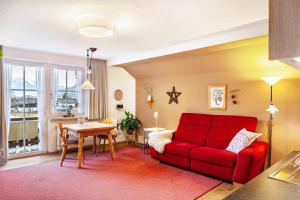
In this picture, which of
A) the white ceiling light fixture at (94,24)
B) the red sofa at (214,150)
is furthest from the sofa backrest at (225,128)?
the white ceiling light fixture at (94,24)

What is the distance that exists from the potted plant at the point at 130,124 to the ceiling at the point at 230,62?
1562mm

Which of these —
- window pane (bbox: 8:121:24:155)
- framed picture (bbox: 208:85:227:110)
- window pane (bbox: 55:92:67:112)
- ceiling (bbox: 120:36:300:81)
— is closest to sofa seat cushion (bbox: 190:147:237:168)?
framed picture (bbox: 208:85:227:110)

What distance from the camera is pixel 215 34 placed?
3.44 meters

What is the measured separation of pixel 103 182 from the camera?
11.2 ft

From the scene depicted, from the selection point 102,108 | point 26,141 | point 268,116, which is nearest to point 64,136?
point 26,141

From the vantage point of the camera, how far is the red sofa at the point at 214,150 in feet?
10.4

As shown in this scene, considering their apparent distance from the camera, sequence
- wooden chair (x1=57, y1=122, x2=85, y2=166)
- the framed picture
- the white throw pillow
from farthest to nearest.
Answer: the framed picture
wooden chair (x1=57, y1=122, x2=85, y2=166)
the white throw pillow

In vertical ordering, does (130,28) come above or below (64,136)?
above

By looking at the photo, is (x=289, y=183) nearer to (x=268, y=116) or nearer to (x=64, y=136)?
(x=268, y=116)

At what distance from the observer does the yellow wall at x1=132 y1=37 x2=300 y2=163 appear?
3535 mm

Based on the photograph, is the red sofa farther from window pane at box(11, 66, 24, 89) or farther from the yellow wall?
window pane at box(11, 66, 24, 89)

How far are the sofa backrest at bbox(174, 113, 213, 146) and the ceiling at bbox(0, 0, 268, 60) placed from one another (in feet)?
5.53

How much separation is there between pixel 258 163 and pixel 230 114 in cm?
125

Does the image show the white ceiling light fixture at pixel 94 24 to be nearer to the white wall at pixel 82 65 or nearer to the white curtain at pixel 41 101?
the white wall at pixel 82 65
